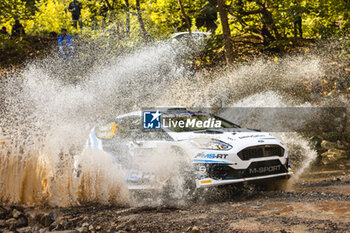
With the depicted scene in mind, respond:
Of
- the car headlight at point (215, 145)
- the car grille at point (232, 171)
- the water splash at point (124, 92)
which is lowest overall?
the car grille at point (232, 171)

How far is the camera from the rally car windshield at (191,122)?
7027mm

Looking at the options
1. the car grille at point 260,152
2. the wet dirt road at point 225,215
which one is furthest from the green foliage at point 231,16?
the wet dirt road at point 225,215

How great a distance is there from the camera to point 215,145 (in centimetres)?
634

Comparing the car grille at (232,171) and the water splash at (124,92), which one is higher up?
the water splash at (124,92)

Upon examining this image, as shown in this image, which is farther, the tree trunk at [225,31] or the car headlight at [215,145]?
the tree trunk at [225,31]

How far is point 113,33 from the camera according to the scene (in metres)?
17.6

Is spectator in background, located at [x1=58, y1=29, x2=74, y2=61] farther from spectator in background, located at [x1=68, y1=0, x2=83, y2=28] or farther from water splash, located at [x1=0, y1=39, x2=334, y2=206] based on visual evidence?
spectator in background, located at [x1=68, y1=0, x2=83, y2=28]

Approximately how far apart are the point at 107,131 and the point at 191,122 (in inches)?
67.4

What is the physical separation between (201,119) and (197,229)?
3268mm

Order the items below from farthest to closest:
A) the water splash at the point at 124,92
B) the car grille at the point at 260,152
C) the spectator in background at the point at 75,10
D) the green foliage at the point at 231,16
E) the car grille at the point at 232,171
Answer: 1. the spectator in background at the point at 75,10
2. the green foliage at the point at 231,16
3. the water splash at the point at 124,92
4. the car grille at the point at 260,152
5. the car grille at the point at 232,171

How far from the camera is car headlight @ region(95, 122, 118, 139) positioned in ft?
24.7

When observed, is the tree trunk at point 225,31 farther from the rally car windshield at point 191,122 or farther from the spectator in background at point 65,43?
the spectator in background at point 65,43

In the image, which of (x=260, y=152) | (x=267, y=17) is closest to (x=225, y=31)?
(x=267, y=17)

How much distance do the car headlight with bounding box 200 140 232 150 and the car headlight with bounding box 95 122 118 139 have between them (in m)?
2.02
